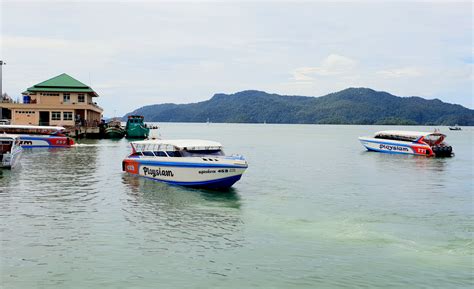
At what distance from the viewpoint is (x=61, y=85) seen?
87.7 metres

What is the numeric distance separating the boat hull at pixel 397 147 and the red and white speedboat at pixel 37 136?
44.6 metres

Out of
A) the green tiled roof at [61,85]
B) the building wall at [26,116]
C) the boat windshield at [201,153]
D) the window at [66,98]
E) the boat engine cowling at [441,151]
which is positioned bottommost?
the boat engine cowling at [441,151]

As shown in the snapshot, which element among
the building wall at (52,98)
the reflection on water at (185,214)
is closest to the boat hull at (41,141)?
the building wall at (52,98)

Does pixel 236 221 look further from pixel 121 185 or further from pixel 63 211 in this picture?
pixel 121 185

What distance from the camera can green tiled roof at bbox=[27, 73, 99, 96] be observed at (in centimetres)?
8594

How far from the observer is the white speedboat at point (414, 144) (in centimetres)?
6338

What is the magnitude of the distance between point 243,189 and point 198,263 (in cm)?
1611

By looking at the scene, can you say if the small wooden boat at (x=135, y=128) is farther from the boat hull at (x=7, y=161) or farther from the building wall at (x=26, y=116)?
the boat hull at (x=7, y=161)

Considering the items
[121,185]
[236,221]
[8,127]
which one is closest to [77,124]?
[8,127]

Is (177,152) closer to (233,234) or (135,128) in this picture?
(233,234)

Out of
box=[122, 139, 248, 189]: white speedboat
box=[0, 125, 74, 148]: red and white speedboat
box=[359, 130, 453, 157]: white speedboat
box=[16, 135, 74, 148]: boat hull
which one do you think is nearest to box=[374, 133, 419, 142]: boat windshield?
box=[359, 130, 453, 157]: white speedboat

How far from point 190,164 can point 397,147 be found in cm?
4442

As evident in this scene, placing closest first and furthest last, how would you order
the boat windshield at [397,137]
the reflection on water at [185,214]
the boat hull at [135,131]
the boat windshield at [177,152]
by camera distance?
the reflection on water at [185,214]
the boat windshield at [177,152]
the boat windshield at [397,137]
the boat hull at [135,131]

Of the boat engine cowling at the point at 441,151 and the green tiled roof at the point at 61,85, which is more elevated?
the green tiled roof at the point at 61,85
